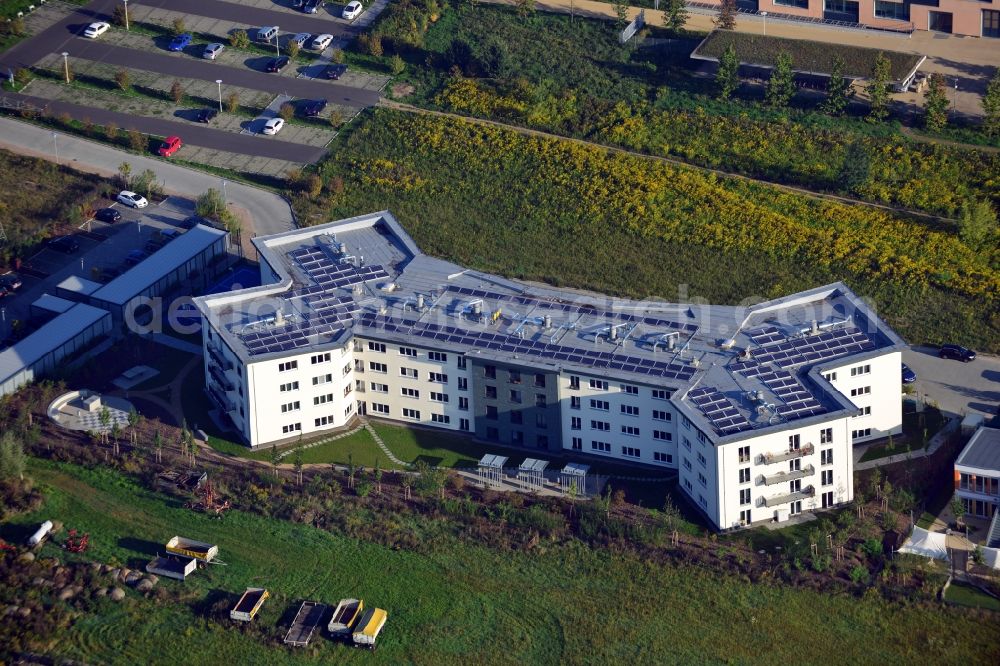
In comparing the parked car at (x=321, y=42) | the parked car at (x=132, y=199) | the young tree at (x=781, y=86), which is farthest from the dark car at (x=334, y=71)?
the young tree at (x=781, y=86)

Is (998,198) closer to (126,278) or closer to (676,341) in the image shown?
(676,341)

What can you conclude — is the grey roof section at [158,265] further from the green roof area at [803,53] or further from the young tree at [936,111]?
the young tree at [936,111]

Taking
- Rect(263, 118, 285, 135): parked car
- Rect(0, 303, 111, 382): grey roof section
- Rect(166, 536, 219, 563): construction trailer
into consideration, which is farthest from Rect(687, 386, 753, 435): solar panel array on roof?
Rect(263, 118, 285, 135): parked car

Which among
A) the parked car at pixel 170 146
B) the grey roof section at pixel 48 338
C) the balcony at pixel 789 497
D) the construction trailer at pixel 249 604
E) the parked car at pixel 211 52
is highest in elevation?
the parked car at pixel 211 52

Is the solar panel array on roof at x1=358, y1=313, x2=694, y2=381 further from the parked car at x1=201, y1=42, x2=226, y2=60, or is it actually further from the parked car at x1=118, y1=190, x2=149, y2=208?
the parked car at x1=201, y1=42, x2=226, y2=60

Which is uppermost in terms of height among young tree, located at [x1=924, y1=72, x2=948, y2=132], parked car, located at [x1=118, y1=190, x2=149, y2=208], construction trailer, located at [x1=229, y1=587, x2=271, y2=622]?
young tree, located at [x1=924, y1=72, x2=948, y2=132]

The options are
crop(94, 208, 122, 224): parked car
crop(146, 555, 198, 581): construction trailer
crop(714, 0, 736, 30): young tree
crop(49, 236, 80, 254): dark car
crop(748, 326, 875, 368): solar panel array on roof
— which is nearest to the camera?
crop(146, 555, 198, 581): construction trailer
